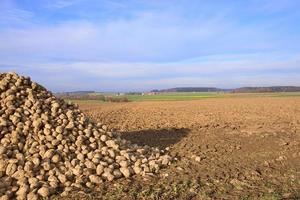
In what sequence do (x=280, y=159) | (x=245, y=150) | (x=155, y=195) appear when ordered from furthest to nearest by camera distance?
(x=245, y=150) → (x=280, y=159) → (x=155, y=195)

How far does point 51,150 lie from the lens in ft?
28.1

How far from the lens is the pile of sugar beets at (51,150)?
7.77 m

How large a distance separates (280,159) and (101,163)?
14.2 ft

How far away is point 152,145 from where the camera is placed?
12.1m

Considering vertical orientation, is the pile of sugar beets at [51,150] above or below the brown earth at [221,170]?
above

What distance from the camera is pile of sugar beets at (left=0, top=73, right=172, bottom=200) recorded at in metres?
7.77

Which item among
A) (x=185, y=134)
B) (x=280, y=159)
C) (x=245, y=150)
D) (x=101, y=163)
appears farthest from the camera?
(x=185, y=134)

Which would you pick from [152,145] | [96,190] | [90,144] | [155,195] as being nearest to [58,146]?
[90,144]

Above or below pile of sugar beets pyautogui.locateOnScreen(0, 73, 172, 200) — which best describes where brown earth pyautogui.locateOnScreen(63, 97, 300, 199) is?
below

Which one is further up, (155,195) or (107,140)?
(107,140)

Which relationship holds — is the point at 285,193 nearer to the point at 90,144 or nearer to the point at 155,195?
the point at 155,195

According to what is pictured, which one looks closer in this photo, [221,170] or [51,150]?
[51,150]

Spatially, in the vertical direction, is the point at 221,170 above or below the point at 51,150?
below

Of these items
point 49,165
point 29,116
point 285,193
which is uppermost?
point 29,116
